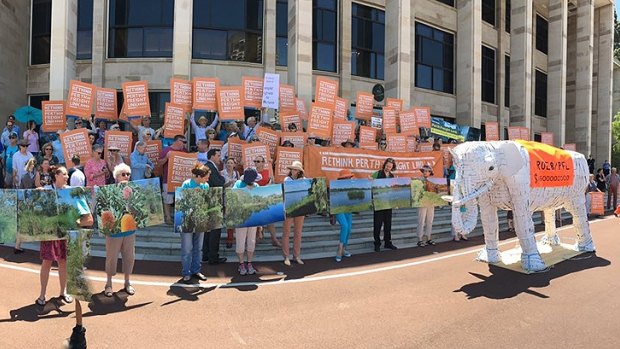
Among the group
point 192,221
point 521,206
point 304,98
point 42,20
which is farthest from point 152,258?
point 42,20

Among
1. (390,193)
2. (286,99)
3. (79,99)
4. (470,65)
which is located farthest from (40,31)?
(470,65)

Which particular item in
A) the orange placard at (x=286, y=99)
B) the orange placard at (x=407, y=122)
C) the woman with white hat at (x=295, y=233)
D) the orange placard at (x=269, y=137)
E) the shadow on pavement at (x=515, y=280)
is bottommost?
the shadow on pavement at (x=515, y=280)

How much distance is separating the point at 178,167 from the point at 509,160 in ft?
21.3

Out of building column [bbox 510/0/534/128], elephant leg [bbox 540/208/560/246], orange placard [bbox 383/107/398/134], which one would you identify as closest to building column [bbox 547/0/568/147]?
building column [bbox 510/0/534/128]

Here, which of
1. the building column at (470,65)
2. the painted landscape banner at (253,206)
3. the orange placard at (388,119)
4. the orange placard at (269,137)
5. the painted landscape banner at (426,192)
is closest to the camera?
the painted landscape banner at (253,206)

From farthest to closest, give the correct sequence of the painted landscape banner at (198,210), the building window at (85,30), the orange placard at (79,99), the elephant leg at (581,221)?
1. the building window at (85,30)
2. the orange placard at (79,99)
3. the elephant leg at (581,221)
4. the painted landscape banner at (198,210)

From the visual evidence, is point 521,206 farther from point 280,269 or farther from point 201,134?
point 201,134

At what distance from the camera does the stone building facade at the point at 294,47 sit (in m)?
15.7

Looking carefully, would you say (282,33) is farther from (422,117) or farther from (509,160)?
(509,160)

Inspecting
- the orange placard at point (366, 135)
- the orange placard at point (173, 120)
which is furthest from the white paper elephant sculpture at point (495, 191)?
the orange placard at point (173, 120)

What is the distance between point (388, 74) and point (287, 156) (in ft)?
36.9

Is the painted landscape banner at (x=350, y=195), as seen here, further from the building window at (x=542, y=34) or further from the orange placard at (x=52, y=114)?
the building window at (x=542, y=34)

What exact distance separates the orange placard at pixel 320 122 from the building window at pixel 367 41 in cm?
877

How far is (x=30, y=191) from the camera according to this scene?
5254 millimetres
